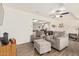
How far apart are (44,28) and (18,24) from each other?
1.82 feet

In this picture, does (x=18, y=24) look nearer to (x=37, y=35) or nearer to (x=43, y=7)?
(x=37, y=35)

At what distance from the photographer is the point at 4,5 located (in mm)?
2555

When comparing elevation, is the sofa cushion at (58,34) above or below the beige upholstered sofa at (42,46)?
above

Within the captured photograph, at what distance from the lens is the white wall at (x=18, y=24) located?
2561mm

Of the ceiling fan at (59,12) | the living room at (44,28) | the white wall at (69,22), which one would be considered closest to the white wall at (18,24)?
the living room at (44,28)

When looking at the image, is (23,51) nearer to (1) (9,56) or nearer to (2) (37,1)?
(1) (9,56)

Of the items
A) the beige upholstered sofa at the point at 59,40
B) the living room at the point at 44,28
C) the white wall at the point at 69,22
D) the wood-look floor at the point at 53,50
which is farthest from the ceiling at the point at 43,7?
the wood-look floor at the point at 53,50

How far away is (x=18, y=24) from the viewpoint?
263 cm

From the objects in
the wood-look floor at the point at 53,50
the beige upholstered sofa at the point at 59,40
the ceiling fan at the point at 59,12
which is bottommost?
the wood-look floor at the point at 53,50

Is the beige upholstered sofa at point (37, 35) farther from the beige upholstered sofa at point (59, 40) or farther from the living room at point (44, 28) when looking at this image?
the beige upholstered sofa at point (59, 40)

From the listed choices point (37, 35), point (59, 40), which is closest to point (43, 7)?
point (37, 35)

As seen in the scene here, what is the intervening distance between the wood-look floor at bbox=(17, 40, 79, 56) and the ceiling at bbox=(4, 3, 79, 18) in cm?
68

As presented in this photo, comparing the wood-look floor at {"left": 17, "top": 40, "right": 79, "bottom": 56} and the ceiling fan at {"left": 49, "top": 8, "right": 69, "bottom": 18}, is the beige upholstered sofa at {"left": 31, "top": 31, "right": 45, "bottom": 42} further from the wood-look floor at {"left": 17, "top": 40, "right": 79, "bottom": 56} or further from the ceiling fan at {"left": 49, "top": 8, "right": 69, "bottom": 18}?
the ceiling fan at {"left": 49, "top": 8, "right": 69, "bottom": 18}

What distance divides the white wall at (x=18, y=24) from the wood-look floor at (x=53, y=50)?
0.13 meters
